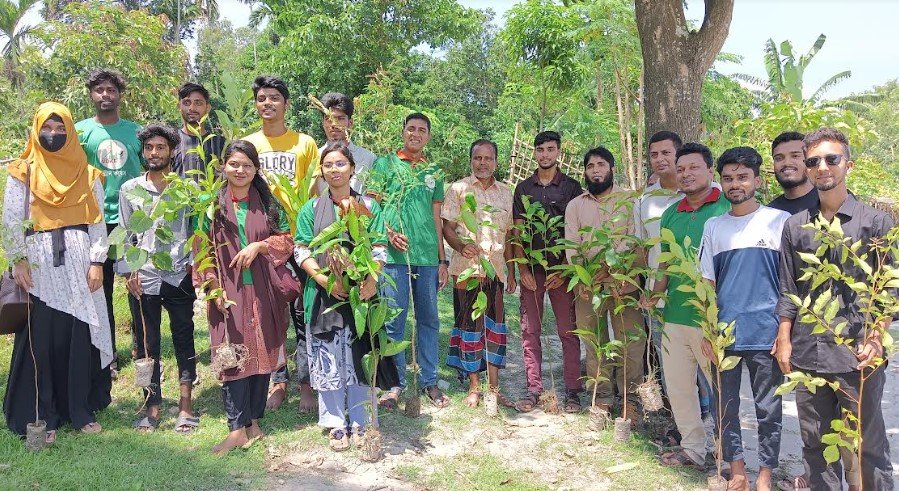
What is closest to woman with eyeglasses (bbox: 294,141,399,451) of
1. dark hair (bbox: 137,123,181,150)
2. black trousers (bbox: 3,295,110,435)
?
dark hair (bbox: 137,123,181,150)

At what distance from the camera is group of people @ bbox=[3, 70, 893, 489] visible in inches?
122

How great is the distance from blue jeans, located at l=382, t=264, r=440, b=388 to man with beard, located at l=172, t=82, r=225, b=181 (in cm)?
143

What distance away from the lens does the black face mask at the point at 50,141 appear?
11.6ft

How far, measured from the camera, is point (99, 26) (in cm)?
631

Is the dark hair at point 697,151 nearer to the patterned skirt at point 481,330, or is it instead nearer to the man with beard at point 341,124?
the patterned skirt at point 481,330

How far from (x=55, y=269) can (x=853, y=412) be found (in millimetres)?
4227

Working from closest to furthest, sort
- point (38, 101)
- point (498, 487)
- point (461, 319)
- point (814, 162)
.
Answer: point (814, 162), point (498, 487), point (461, 319), point (38, 101)

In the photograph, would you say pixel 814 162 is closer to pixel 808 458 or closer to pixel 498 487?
pixel 808 458

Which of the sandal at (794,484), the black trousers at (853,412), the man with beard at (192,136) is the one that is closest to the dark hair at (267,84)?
the man with beard at (192,136)

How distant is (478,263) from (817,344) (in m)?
2.07

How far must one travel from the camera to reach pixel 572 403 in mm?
4375

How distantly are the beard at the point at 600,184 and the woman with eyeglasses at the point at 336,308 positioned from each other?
1.42 metres

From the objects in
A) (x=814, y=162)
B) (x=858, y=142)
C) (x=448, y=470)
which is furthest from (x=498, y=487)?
(x=858, y=142)

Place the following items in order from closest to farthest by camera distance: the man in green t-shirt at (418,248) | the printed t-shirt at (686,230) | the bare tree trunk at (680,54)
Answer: the printed t-shirt at (686,230) < the man in green t-shirt at (418,248) < the bare tree trunk at (680,54)
